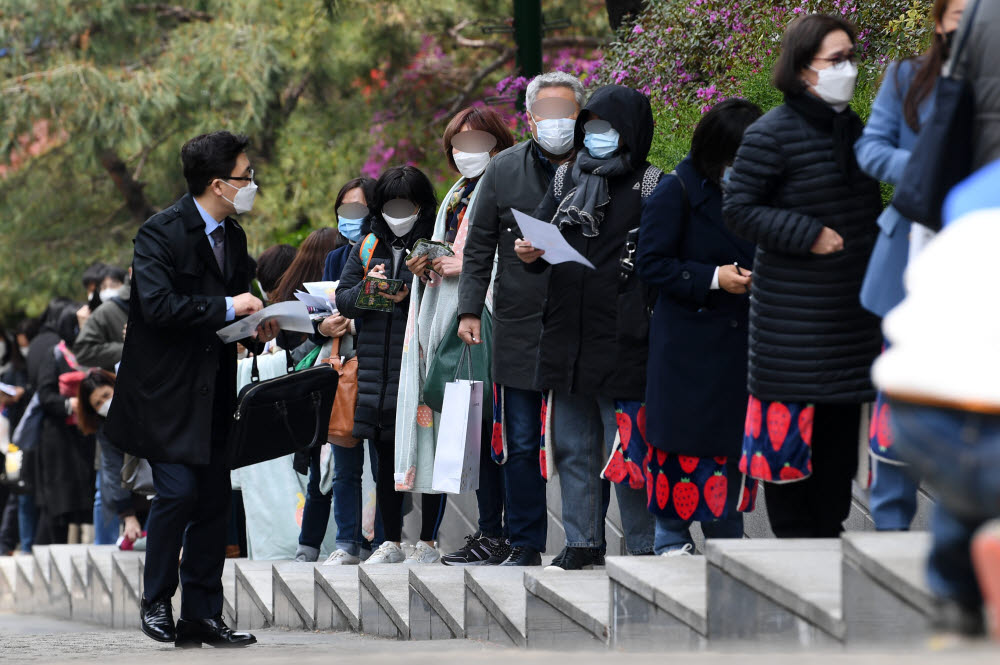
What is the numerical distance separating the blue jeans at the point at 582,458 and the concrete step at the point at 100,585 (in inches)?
216

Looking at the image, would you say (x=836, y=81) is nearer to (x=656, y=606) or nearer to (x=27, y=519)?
(x=656, y=606)

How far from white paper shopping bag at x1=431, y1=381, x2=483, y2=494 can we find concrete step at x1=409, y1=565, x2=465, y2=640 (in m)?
0.47

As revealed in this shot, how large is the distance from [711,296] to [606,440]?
87 cm

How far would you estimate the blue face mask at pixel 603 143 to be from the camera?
615 centimetres

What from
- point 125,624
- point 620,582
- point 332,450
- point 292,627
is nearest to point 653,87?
point 332,450

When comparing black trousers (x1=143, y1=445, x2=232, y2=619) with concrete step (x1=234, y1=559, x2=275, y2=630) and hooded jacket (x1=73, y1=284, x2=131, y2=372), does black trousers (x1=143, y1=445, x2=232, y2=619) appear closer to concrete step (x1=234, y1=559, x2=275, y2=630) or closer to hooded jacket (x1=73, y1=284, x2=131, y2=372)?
concrete step (x1=234, y1=559, x2=275, y2=630)

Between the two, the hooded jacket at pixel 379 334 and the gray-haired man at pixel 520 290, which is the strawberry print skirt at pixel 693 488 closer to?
the gray-haired man at pixel 520 290

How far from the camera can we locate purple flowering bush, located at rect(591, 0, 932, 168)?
8.20m

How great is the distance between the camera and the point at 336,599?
7184mm

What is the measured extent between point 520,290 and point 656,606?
2.25 metres

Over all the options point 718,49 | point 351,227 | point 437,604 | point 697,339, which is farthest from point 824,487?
point 718,49

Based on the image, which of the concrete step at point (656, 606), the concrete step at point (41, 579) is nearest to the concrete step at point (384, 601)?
the concrete step at point (656, 606)

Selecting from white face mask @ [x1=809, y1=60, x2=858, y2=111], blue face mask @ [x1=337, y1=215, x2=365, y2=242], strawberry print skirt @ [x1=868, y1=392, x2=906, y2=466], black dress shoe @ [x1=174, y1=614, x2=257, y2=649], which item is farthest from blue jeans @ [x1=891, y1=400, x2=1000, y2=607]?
blue face mask @ [x1=337, y1=215, x2=365, y2=242]

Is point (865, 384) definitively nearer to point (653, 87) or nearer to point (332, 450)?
point (332, 450)
